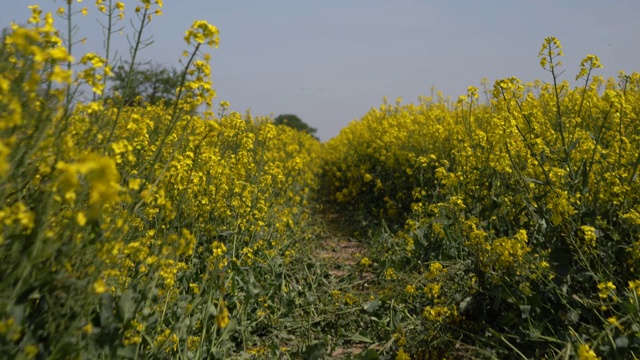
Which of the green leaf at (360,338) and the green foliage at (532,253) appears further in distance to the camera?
the green leaf at (360,338)

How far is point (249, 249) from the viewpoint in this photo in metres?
3.35

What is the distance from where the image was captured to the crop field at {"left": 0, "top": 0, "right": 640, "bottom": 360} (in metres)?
1.53

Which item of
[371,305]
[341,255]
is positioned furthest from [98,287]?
[341,255]

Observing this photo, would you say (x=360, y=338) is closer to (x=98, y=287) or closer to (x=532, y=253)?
(x=532, y=253)

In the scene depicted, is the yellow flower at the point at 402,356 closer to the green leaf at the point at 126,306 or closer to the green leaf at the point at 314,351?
the green leaf at the point at 314,351

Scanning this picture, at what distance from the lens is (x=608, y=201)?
288 centimetres

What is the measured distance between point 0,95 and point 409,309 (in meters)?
2.47

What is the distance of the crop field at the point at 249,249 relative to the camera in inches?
60.2

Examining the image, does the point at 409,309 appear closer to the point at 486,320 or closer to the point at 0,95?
the point at 486,320

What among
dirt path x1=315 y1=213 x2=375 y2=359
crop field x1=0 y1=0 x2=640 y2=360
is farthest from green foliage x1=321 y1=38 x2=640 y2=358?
dirt path x1=315 y1=213 x2=375 y2=359

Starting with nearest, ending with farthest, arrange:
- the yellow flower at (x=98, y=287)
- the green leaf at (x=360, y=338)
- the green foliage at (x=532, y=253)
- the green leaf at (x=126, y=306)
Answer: the yellow flower at (x=98, y=287) → the green leaf at (x=126, y=306) → the green foliage at (x=532, y=253) → the green leaf at (x=360, y=338)

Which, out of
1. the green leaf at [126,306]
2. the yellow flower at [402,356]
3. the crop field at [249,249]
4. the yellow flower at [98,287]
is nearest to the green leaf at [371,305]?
the crop field at [249,249]

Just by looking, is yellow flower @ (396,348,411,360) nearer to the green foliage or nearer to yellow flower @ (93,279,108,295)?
the green foliage

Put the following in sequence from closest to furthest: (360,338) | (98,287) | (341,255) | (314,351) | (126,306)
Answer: (98,287) → (126,306) → (314,351) → (360,338) → (341,255)
